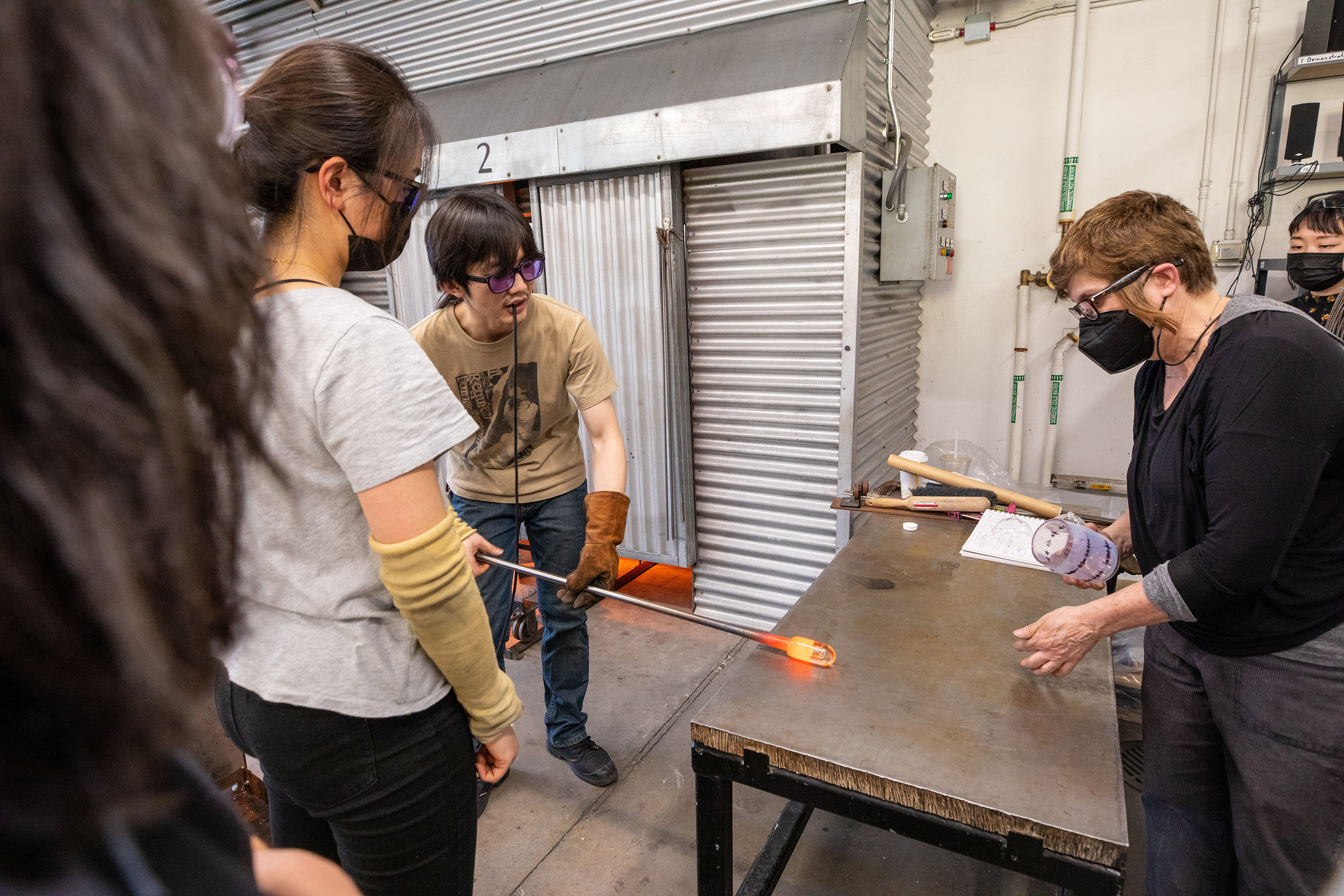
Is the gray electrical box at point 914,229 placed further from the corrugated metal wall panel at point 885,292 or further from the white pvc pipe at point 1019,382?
the white pvc pipe at point 1019,382

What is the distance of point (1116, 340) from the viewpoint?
54.9 inches

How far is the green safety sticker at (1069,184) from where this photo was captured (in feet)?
9.92

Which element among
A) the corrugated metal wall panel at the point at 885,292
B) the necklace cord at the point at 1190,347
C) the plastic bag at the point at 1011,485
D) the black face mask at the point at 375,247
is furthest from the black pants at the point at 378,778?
the plastic bag at the point at 1011,485

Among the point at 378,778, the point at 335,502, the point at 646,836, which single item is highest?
the point at 335,502

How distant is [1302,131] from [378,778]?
3.59 m

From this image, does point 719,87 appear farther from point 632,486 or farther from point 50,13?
point 50,13

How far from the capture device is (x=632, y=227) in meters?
2.89

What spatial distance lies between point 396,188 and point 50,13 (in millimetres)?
772

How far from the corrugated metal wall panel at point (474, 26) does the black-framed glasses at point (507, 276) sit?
1579 mm

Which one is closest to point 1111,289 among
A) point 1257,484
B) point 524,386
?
A: point 1257,484

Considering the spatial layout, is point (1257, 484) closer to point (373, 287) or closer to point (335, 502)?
point (335, 502)

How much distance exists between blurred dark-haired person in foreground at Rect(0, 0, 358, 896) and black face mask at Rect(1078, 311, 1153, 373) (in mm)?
1531

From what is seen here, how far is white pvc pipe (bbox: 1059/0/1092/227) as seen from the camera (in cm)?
291

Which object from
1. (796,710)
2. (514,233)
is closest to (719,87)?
(514,233)
